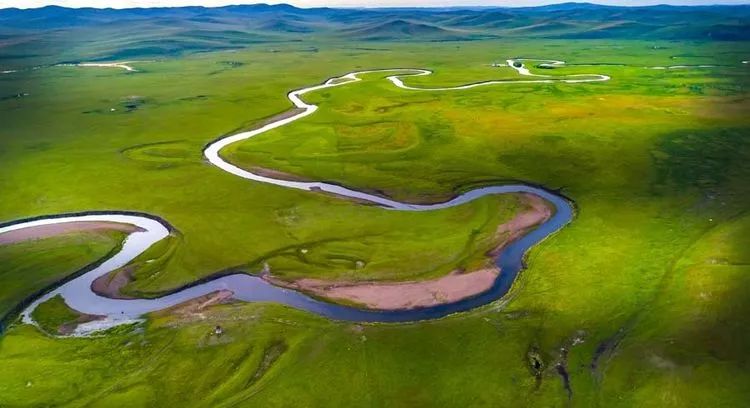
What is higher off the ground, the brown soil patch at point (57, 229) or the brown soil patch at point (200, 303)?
the brown soil patch at point (57, 229)

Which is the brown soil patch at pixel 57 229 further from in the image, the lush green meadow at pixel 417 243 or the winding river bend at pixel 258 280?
the lush green meadow at pixel 417 243

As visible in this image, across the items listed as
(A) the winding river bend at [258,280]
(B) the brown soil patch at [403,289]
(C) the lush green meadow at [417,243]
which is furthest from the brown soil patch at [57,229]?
(B) the brown soil patch at [403,289]

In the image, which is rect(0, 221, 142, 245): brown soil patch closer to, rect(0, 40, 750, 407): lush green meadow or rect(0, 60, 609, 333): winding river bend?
rect(0, 60, 609, 333): winding river bend

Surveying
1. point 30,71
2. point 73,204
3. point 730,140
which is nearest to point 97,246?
point 73,204

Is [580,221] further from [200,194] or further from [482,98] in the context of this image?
[482,98]

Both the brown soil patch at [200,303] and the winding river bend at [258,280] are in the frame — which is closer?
the winding river bend at [258,280]

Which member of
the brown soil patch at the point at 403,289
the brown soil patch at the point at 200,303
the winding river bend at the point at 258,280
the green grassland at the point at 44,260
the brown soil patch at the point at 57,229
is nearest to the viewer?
the winding river bend at the point at 258,280

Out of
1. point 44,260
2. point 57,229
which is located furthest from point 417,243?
point 57,229
